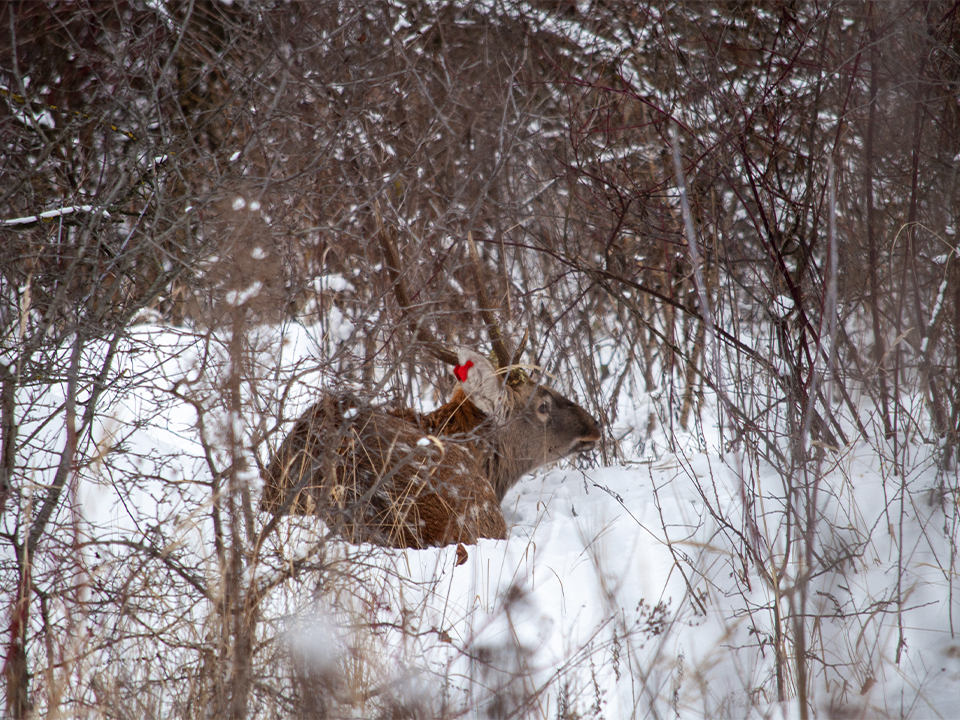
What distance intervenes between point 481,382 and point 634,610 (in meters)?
1.73

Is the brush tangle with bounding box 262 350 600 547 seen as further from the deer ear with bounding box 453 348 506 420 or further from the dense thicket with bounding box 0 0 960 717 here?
the dense thicket with bounding box 0 0 960 717

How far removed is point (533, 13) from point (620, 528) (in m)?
5.04

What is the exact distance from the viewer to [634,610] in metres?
2.82

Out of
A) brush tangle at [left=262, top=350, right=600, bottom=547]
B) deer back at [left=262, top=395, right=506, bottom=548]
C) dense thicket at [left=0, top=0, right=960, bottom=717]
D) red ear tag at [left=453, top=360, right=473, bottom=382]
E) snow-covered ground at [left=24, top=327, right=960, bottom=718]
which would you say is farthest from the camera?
red ear tag at [left=453, top=360, right=473, bottom=382]

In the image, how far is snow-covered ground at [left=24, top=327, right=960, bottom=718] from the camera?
2178mm

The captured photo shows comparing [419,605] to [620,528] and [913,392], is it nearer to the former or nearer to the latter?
[620,528]

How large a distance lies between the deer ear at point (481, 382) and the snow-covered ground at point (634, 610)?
38.2 inches

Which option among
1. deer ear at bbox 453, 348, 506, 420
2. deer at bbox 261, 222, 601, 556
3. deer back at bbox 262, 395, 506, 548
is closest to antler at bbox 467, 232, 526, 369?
deer at bbox 261, 222, 601, 556

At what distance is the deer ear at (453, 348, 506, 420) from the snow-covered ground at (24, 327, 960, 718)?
970mm

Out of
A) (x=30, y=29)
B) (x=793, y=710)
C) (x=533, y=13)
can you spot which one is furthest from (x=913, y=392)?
(x=30, y=29)

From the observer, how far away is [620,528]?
11.6ft

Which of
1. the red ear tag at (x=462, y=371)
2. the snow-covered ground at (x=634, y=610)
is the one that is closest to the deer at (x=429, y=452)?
the red ear tag at (x=462, y=371)

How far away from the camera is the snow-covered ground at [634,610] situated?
85.7 inches

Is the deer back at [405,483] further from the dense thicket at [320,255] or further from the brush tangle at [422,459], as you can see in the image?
the dense thicket at [320,255]
